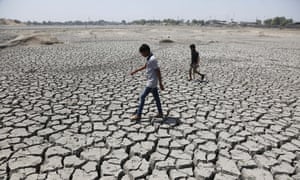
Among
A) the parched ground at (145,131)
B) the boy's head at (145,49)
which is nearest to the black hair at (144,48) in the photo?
the boy's head at (145,49)

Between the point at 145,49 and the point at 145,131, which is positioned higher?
the point at 145,49

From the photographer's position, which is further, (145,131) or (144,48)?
(145,131)

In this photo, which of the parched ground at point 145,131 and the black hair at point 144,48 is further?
the black hair at point 144,48

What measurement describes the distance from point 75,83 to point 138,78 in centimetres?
184

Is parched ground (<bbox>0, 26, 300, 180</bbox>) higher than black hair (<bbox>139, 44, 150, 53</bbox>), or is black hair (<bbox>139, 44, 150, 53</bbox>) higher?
black hair (<bbox>139, 44, 150, 53</bbox>)

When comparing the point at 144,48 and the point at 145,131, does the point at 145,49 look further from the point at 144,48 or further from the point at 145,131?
the point at 145,131

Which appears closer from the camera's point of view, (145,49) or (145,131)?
(145,49)

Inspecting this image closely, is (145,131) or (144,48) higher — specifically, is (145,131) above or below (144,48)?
below

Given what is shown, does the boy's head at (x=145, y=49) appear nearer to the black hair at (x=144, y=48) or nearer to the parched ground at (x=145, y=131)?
the black hair at (x=144, y=48)

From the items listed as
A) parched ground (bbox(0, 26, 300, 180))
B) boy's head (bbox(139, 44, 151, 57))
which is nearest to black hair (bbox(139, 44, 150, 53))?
boy's head (bbox(139, 44, 151, 57))

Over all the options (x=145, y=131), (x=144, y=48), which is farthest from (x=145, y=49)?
(x=145, y=131)

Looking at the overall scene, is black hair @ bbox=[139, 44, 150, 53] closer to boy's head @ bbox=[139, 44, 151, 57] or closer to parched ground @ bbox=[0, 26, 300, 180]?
boy's head @ bbox=[139, 44, 151, 57]

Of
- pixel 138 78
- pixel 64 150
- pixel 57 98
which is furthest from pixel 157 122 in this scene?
pixel 138 78

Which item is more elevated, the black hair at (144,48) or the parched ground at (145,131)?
the black hair at (144,48)
